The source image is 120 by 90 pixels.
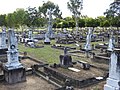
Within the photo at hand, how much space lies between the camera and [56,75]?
12.8 metres

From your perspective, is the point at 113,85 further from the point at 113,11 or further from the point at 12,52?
the point at 113,11

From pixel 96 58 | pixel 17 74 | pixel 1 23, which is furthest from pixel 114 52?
pixel 1 23

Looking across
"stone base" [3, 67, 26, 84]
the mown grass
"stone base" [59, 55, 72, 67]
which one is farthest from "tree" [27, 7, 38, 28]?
"stone base" [3, 67, 26, 84]

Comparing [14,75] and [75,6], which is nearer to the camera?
[14,75]

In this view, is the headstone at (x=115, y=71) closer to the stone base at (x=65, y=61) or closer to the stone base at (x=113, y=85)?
the stone base at (x=113, y=85)

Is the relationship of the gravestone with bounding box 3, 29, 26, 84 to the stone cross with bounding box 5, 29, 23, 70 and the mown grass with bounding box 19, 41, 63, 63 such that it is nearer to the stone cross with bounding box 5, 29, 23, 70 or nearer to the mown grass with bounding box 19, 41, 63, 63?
the stone cross with bounding box 5, 29, 23, 70

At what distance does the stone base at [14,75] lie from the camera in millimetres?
11523

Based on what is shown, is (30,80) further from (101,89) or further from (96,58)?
(96,58)

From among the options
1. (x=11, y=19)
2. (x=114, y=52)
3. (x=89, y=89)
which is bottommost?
(x=89, y=89)

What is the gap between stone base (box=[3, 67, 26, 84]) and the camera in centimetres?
1152

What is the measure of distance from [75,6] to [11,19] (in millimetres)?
23207

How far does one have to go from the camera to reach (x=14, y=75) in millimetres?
11641

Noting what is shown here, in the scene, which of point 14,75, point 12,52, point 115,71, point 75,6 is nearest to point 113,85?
point 115,71

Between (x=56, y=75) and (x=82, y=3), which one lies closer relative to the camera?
(x=56, y=75)
